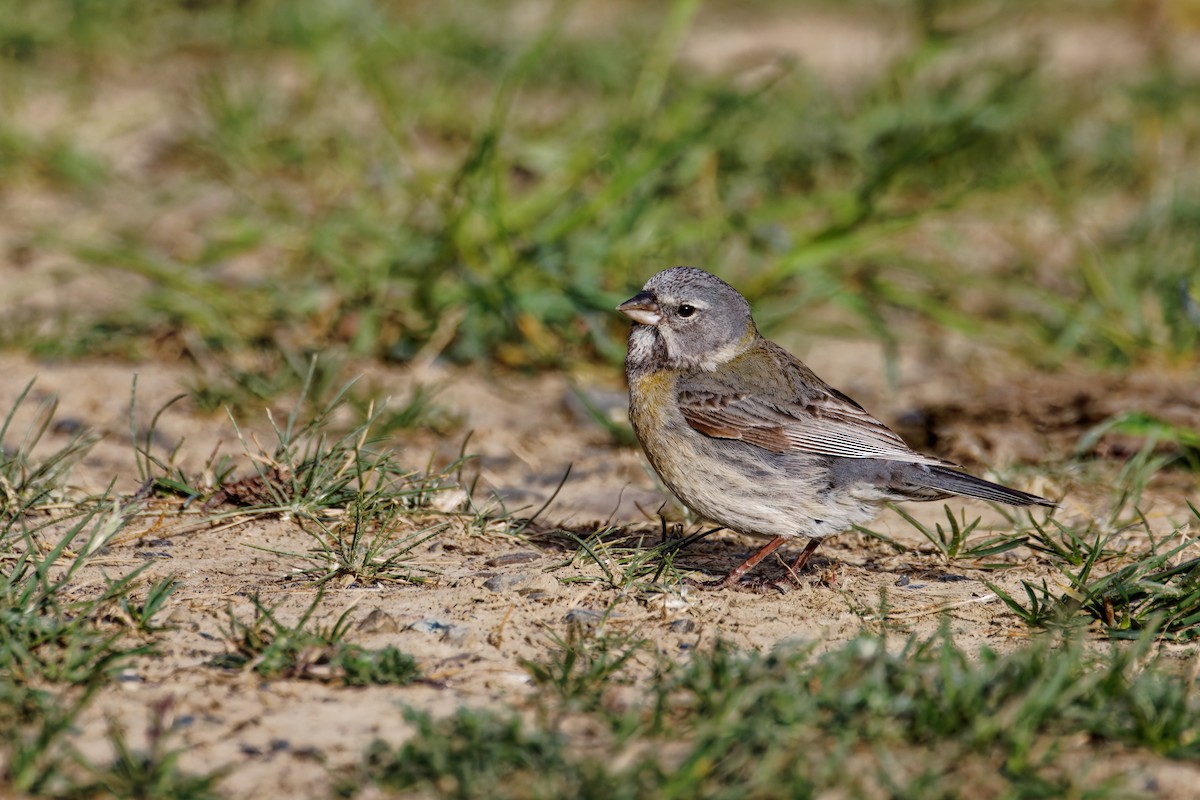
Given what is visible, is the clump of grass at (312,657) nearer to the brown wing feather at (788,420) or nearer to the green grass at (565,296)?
the green grass at (565,296)

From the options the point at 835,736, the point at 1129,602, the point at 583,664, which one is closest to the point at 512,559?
the point at 583,664

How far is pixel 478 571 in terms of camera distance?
14.2ft

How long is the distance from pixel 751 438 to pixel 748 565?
Result: 0.43 metres

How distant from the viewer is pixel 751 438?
4609mm

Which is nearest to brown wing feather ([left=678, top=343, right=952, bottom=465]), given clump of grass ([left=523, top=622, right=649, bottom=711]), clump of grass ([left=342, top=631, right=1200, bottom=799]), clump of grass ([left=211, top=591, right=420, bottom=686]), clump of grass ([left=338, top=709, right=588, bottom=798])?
clump of grass ([left=523, top=622, right=649, bottom=711])

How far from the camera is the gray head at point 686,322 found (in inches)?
196

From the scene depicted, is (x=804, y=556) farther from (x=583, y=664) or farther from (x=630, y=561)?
(x=583, y=664)

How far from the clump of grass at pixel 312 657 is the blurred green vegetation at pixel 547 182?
2.92 metres

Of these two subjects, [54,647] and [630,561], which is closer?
[54,647]

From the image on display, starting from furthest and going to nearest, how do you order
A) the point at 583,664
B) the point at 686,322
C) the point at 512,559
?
1. the point at 686,322
2. the point at 512,559
3. the point at 583,664

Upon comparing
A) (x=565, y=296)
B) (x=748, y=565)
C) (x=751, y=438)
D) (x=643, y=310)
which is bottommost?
(x=748, y=565)

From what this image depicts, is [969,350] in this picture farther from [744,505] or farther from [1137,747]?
[1137,747]

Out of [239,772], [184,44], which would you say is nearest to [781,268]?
[239,772]

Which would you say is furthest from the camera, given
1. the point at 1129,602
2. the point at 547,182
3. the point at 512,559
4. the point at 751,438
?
the point at 547,182
